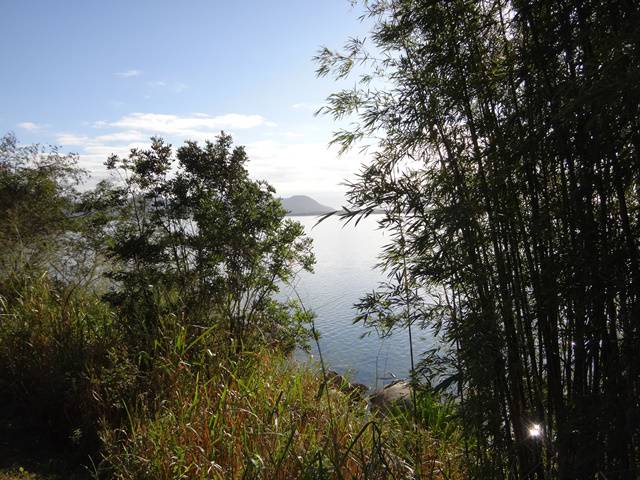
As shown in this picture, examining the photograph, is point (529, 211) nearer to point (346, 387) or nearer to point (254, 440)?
point (254, 440)

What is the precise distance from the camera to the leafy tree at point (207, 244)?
14.7 ft

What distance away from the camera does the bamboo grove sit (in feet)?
4.55

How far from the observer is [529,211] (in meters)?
1.95

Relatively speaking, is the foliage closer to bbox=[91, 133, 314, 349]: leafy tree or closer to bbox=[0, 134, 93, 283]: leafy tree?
bbox=[91, 133, 314, 349]: leafy tree

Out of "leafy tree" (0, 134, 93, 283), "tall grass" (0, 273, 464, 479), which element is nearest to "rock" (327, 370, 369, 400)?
"tall grass" (0, 273, 464, 479)

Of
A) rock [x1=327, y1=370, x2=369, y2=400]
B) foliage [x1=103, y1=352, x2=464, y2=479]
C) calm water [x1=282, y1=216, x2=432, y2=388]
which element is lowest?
calm water [x1=282, y1=216, x2=432, y2=388]

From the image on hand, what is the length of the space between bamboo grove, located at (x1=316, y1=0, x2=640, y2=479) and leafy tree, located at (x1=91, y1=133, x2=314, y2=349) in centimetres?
235

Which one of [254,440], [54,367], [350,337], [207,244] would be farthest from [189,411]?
[350,337]

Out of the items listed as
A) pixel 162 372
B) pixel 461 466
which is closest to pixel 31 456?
pixel 162 372

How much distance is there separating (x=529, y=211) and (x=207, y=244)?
343cm

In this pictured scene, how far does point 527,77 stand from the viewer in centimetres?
161

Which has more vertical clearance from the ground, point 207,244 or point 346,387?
point 207,244

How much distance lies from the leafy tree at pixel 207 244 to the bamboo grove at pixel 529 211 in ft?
7.70

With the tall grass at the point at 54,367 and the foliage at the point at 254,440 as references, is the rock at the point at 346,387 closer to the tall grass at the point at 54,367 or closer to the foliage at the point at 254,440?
the foliage at the point at 254,440
